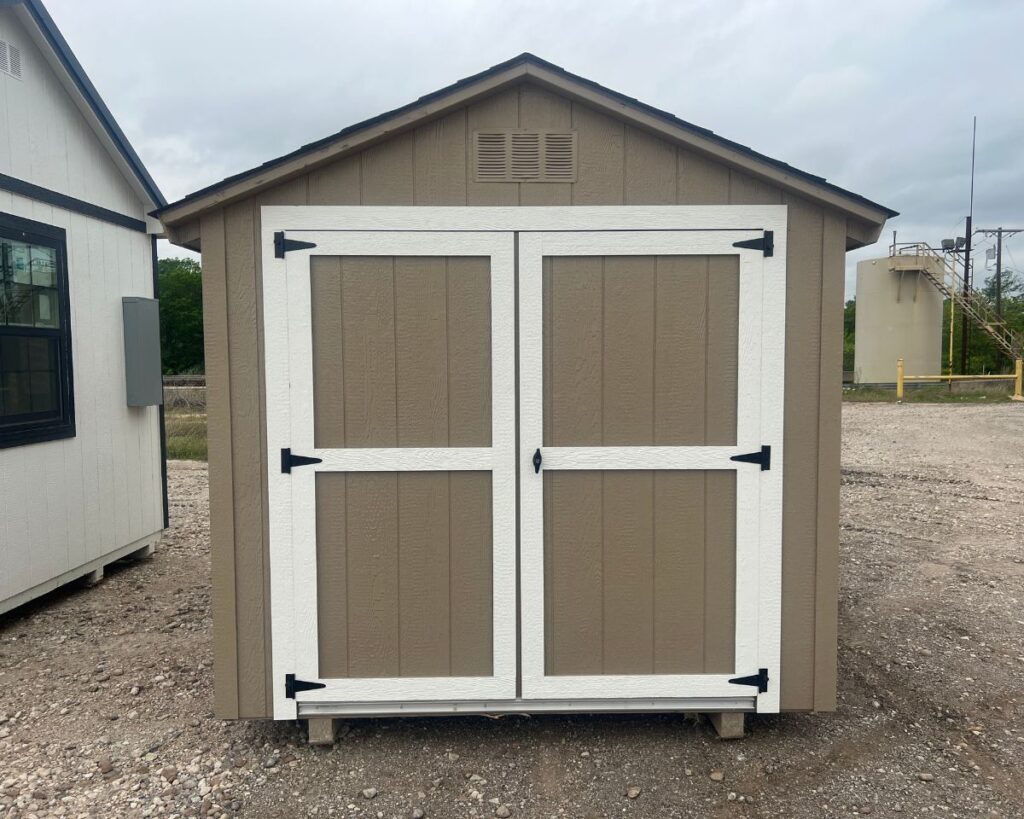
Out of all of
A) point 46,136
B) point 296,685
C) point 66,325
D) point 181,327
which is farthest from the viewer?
point 181,327

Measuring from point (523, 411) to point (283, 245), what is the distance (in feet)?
3.80

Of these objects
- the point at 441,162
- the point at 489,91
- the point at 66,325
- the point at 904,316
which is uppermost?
the point at 904,316

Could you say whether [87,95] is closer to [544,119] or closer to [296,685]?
[544,119]

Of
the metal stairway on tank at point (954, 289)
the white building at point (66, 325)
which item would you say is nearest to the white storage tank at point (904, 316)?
the metal stairway on tank at point (954, 289)

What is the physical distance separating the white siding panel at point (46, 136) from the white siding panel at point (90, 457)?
0.20m

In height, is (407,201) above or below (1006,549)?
above

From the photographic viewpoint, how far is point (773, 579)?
3152 millimetres

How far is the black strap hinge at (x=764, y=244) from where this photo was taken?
121 inches

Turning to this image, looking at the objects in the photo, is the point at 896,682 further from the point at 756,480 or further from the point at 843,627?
the point at 756,480

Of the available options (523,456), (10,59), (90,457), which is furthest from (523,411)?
(10,59)

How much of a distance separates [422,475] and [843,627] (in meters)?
3.09

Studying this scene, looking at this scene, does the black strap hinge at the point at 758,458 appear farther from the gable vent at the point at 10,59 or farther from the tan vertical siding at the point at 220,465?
the gable vent at the point at 10,59

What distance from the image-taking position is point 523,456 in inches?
123

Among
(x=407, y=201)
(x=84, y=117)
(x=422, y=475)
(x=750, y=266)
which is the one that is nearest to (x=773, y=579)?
(x=750, y=266)
